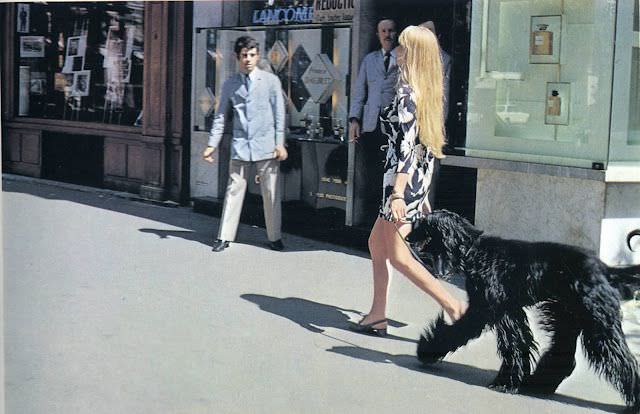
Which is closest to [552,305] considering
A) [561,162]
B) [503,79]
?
[561,162]

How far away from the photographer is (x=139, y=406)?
5.00m

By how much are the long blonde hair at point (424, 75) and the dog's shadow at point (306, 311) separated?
0.84 metres

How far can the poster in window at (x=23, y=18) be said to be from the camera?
554 cm

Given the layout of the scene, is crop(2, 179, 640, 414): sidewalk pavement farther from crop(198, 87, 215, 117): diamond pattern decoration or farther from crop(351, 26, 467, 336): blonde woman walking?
crop(198, 87, 215, 117): diamond pattern decoration

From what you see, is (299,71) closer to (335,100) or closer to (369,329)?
(335,100)

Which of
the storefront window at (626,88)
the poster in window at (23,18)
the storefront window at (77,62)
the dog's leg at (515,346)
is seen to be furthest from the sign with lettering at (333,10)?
the dog's leg at (515,346)

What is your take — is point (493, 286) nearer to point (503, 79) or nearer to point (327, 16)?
point (503, 79)

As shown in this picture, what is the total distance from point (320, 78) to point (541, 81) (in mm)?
1507

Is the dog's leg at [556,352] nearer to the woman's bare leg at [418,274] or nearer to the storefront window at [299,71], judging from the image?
the woman's bare leg at [418,274]

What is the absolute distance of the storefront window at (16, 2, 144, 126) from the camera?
19.2 ft

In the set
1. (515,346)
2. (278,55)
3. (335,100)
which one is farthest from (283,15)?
(515,346)

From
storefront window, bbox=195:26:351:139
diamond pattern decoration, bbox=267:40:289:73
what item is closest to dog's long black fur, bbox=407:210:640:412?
storefront window, bbox=195:26:351:139

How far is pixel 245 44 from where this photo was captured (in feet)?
17.6

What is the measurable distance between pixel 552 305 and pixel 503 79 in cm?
89
